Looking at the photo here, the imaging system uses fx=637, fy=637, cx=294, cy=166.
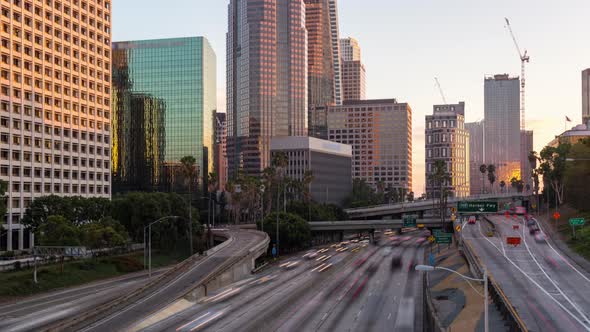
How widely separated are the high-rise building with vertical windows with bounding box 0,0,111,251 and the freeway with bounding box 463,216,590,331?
9203 cm

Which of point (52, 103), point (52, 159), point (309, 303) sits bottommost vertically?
point (309, 303)

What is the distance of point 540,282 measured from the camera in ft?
241

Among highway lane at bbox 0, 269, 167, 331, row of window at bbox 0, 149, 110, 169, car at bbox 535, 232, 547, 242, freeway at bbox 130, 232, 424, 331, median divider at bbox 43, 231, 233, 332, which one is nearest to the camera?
median divider at bbox 43, 231, 233, 332

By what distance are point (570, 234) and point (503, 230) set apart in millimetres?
25027

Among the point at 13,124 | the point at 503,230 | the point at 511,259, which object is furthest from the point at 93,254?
the point at 503,230

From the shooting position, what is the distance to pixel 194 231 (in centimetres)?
13250

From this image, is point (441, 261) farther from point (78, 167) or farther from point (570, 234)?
point (78, 167)

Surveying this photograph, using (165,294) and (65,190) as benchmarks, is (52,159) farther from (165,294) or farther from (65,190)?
(165,294)

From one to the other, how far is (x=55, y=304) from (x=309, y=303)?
97.4 feet

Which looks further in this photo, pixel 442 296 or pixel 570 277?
pixel 570 277

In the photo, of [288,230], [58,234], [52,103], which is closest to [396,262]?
[288,230]

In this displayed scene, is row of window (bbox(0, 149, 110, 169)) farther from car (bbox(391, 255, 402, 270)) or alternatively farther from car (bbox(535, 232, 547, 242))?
car (bbox(535, 232, 547, 242))

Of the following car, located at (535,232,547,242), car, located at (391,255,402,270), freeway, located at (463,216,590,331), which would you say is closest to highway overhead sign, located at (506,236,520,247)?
freeway, located at (463,216,590,331)

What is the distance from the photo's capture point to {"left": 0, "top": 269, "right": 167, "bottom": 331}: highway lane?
62469 millimetres
